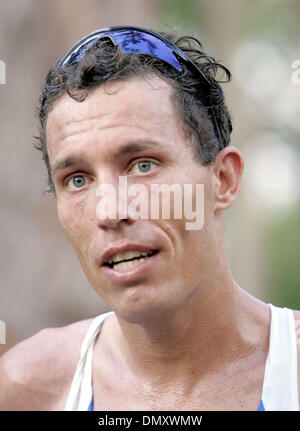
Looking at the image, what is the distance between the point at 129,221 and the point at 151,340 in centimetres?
62

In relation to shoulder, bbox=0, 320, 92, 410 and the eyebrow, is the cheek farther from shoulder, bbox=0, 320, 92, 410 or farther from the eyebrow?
Result: shoulder, bbox=0, 320, 92, 410

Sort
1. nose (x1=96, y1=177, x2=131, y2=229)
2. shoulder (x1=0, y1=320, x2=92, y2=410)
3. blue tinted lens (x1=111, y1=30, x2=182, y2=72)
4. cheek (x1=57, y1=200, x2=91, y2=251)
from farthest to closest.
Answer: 1. shoulder (x1=0, y1=320, x2=92, y2=410)
2. blue tinted lens (x1=111, y1=30, x2=182, y2=72)
3. cheek (x1=57, y1=200, x2=91, y2=251)
4. nose (x1=96, y1=177, x2=131, y2=229)

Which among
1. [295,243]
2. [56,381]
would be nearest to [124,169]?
[56,381]

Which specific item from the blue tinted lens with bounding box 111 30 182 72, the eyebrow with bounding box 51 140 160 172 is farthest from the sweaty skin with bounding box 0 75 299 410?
the blue tinted lens with bounding box 111 30 182 72

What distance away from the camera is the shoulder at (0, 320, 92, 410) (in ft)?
10.5

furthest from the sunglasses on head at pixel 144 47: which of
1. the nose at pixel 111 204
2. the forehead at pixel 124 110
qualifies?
the nose at pixel 111 204

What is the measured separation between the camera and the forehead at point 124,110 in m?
2.61

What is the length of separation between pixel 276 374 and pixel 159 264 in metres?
0.68

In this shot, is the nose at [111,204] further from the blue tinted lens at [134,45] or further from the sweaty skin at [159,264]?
the blue tinted lens at [134,45]

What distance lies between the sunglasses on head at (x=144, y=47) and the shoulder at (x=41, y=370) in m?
1.31

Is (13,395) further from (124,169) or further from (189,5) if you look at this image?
Answer: (189,5)

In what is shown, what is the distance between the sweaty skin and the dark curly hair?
1.9 inches

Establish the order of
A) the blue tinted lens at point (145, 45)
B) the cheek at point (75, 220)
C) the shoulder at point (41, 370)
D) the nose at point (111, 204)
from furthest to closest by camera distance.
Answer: the shoulder at point (41, 370)
the blue tinted lens at point (145, 45)
the cheek at point (75, 220)
the nose at point (111, 204)

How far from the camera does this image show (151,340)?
2.84 meters
